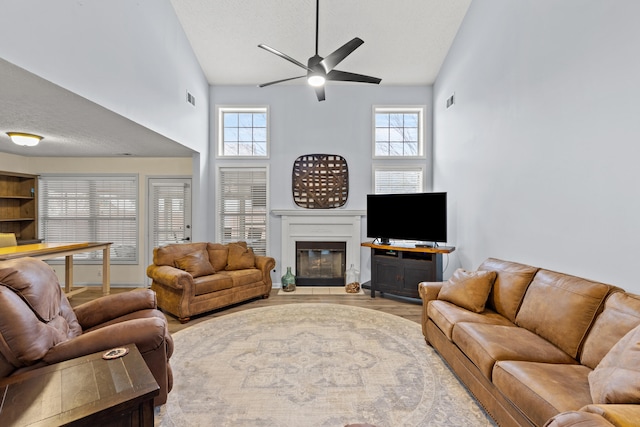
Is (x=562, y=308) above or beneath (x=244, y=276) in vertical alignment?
above

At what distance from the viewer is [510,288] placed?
8.23ft

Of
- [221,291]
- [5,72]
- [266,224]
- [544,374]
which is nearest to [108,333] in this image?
[5,72]

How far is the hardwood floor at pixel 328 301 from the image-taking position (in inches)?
151

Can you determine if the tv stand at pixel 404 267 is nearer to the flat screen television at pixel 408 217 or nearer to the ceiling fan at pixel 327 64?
the flat screen television at pixel 408 217

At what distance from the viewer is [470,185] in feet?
12.9

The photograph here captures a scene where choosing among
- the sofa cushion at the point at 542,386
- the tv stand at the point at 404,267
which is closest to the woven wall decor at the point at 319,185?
the tv stand at the point at 404,267

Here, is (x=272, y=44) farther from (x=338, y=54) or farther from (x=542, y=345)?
(x=542, y=345)

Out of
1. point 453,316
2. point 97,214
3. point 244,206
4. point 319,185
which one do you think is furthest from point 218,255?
point 453,316

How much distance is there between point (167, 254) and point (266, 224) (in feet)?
5.81

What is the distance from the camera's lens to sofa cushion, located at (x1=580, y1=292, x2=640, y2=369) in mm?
1601

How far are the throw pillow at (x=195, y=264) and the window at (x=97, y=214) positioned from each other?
184cm

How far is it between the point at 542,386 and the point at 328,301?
3.17 meters

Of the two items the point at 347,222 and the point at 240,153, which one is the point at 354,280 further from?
the point at 240,153

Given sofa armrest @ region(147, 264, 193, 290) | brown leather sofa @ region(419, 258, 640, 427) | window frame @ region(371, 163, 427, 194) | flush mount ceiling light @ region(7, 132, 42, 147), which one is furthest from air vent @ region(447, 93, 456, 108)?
flush mount ceiling light @ region(7, 132, 42, 147)
